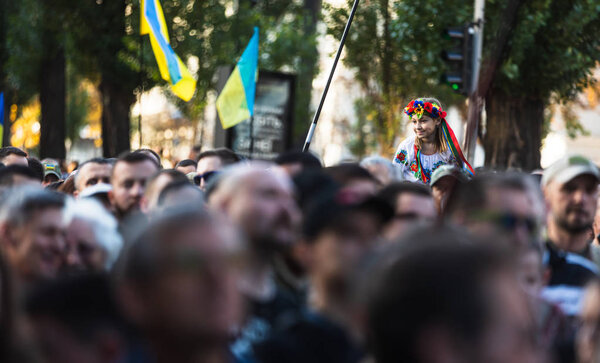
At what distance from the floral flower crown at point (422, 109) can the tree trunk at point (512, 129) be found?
9.02 m

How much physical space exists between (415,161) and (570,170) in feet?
12.3

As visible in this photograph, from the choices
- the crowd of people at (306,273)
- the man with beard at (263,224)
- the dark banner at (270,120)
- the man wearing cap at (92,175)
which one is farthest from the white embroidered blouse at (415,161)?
the dark banner at (270,120)

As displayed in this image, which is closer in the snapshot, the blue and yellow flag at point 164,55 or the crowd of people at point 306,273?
the crowd of people at point 306,273

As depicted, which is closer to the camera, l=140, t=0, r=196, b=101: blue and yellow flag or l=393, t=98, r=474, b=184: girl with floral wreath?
l=393, t=98, r=474, b=184: girl with floral wreath

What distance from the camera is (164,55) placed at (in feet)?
41.0

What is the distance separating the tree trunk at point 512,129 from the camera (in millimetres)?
17328

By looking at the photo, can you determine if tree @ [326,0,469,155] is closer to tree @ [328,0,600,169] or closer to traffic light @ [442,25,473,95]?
tree @ [328,0,600,169]

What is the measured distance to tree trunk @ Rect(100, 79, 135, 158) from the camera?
73.7 feet

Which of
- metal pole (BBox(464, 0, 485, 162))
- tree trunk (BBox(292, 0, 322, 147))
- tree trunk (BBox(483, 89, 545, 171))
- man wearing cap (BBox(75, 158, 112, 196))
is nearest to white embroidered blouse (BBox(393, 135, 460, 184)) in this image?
man wearing cap (BBox(75, 158, 112, 196))

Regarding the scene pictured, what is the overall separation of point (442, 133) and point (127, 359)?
19.7ft

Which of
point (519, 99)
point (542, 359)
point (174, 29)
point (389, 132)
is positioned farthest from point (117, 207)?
point (389, 132)

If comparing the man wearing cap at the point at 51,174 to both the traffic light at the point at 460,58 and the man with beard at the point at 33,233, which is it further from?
the man with beard at the point at 33,233

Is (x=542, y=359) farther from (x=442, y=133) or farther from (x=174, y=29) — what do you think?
(x=174, y=29)

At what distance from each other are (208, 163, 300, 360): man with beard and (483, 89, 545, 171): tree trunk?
14004mm
